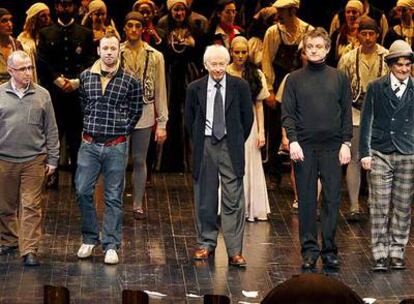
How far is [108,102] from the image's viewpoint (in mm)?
8109

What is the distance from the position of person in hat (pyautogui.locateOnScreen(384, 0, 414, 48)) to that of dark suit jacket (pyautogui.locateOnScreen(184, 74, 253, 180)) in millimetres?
Result: 4181

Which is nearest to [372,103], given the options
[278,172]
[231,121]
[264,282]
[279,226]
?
[231,121]

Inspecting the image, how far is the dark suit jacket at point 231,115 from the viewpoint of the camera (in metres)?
8.14

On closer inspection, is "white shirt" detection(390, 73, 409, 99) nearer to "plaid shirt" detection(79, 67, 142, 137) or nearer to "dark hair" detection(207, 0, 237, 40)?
"plaid shirt" detection(79, 67, 142, 137)

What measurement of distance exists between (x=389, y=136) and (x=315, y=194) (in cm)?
71

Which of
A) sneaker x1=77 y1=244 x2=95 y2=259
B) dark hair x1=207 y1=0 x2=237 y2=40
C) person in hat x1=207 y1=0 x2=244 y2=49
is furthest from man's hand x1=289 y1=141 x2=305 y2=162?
dark hair x1=207 y1=0 x2=237 y2=40

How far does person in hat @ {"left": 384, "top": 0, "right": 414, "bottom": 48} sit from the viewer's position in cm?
1193

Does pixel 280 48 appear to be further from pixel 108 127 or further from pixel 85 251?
pixel 85 251

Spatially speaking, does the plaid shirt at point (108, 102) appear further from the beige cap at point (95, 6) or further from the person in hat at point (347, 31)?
the person in hat at point (347, 31)

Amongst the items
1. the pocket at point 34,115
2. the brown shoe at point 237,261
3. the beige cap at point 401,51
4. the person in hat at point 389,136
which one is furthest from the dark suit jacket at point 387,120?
the pocket at point 34,115

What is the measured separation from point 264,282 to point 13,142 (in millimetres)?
2210

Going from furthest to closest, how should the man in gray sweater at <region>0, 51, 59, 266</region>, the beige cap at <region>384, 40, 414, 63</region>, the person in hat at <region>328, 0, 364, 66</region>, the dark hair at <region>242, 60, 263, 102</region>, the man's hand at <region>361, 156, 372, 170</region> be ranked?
the person in hat at <region>328, 0, 364, 66</region> → the dark hair at <region>242, 60, 263, 102</region> → the man in gray sweater at <region>0, 51, 59, 266</region> → the man's hand at <region>361, 156, 372, 170</region> → the beige cap at <region>384, 40, 414, 63</region>

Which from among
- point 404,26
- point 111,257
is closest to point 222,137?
point 111,257

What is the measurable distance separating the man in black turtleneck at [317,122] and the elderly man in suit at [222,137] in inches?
15.1
